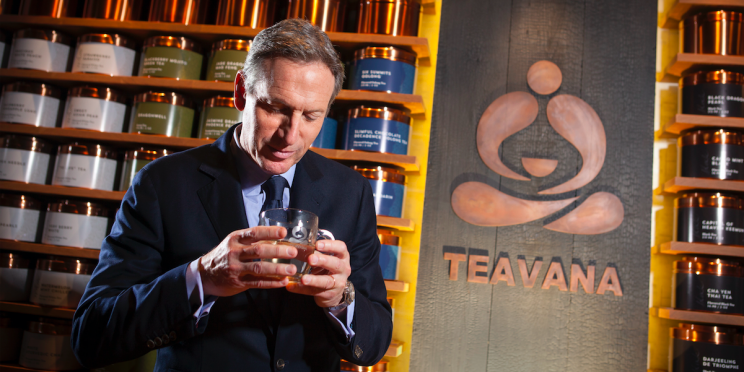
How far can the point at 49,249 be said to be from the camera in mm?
1835

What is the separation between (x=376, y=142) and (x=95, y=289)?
1.04 metres

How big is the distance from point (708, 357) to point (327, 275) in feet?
4.72

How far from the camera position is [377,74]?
5.84ft

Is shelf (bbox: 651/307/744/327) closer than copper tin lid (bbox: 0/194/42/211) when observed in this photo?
Yes

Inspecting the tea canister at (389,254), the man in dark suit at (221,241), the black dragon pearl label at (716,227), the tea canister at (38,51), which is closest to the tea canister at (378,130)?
the tea canister at (389,254)

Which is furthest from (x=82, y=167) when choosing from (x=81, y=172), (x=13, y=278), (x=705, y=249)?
(x=705, y=249)

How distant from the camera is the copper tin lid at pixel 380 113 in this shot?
1.76 m

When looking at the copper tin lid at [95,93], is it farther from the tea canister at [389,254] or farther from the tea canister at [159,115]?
the tea canister at [389,254]

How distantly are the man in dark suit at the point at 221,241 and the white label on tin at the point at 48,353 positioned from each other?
1071 millimetres

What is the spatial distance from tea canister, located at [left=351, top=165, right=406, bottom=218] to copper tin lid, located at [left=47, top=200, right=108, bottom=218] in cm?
99

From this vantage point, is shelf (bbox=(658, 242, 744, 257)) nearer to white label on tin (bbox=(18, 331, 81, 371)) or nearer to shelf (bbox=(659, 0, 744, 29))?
shelf (bbox=(659, 0, 744, 29))

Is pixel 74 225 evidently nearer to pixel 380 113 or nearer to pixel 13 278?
pixel 13 278

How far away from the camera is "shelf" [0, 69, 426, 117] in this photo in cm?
178

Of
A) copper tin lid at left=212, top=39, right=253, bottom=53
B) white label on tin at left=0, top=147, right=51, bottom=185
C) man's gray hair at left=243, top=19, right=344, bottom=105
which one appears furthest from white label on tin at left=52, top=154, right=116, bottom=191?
man's gray hair at left=243, top=19, right=344, bottom=105
